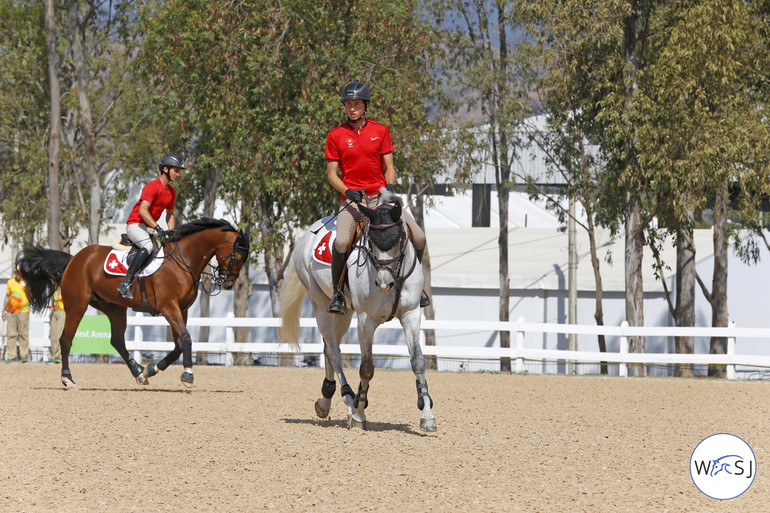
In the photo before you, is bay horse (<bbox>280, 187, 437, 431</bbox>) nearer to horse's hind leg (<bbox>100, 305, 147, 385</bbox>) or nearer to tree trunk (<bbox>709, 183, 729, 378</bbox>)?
horse's hind leg (<bbox>100, 305, 147, 385</bbox>)

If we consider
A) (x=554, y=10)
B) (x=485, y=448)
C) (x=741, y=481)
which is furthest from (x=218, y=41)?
(x=741, y=481)

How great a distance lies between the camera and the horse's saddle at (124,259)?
15.4 meters

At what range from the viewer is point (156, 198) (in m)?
15.1

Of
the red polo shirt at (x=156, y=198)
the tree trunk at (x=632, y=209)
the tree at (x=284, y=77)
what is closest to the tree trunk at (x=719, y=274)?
the tree trunk at (x=632, y=209)

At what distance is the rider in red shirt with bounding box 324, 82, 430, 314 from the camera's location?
1039 centimetres

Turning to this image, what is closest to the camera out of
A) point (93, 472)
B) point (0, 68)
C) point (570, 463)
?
point (93, 472)

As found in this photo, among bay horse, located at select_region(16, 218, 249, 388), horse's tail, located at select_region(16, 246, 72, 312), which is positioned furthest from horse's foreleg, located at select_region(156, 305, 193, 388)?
horse's tail, located at select_region(16, 246, 72, 312)

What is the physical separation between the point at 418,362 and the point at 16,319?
57.1 ft

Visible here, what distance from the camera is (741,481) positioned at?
712 cm

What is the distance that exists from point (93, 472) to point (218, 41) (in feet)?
70.5

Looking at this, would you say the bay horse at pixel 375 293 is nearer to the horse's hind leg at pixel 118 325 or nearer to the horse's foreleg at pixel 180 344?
the horse's foreleg at pixel 180 344

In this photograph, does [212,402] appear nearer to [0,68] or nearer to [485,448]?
[485,448]

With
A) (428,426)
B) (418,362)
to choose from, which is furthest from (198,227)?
(428,426)

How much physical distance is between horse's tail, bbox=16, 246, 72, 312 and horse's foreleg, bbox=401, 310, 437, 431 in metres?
8.73
